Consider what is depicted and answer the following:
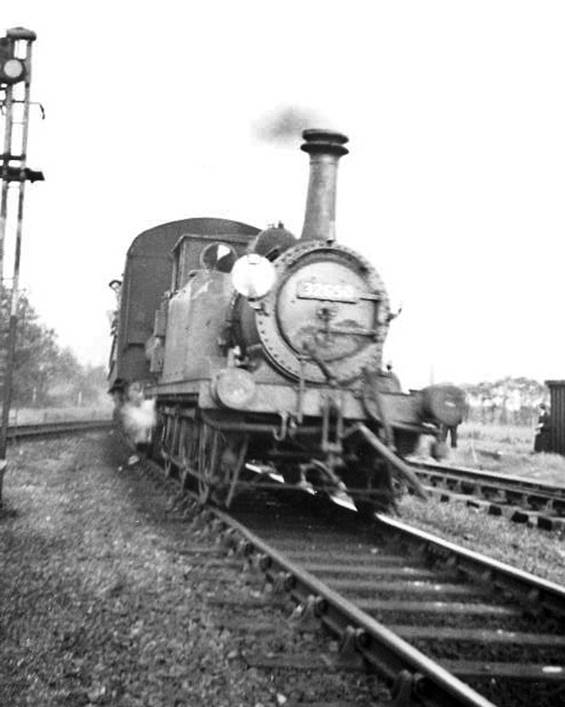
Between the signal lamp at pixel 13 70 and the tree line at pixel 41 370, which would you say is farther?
the tree line at pixel 41 370

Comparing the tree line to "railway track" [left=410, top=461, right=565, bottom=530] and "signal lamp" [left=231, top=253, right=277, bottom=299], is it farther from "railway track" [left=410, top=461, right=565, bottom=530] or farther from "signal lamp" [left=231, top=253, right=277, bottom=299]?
"signal lamp" [left=231, top=253, right=277, bottom=299]

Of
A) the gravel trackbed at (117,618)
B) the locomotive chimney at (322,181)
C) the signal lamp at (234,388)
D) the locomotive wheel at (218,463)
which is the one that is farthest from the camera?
the locomotive chimney at (322,181)

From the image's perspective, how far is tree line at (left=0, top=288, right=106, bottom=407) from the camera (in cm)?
3083

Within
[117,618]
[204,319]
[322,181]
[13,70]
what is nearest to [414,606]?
[117,618]

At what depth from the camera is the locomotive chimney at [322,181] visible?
25.2 feet

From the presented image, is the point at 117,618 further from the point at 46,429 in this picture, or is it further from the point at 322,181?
the point at 46,429

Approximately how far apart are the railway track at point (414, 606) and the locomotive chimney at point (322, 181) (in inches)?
109

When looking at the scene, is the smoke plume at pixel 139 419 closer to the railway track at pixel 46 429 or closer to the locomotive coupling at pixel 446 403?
the railway track at pixel 46 429

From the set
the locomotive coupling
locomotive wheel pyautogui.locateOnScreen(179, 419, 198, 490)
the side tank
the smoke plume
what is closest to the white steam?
the smoke plume

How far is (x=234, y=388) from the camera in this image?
21.3 feet

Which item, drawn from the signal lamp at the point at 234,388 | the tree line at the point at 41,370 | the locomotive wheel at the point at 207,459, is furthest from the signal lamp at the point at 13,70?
the tree line at the point at 41,370

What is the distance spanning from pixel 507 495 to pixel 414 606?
5792 millimetres

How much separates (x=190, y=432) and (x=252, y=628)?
13.7 ft

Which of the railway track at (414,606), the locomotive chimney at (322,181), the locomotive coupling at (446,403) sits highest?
the locomotive chimney at (322,181)
